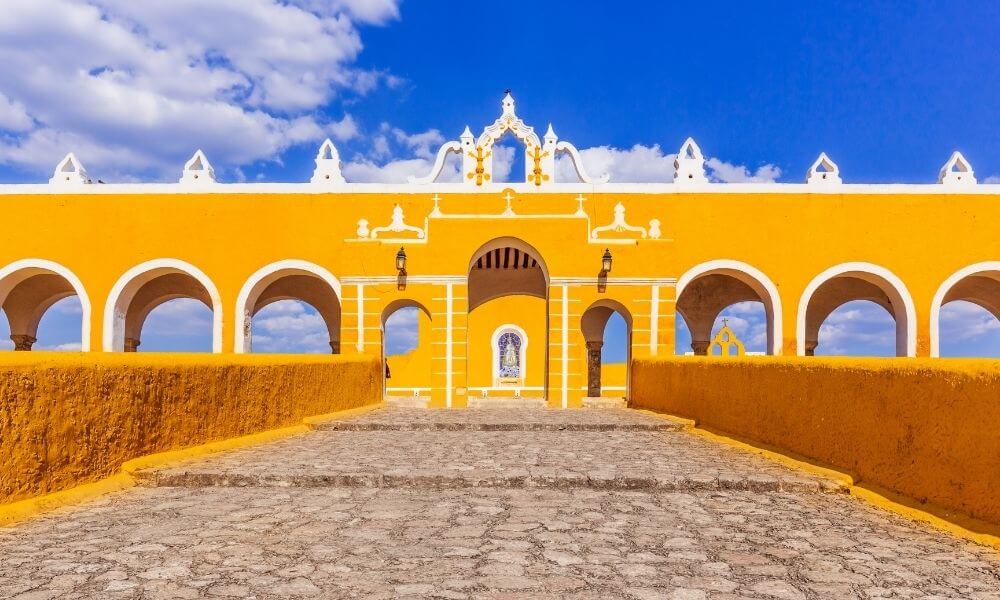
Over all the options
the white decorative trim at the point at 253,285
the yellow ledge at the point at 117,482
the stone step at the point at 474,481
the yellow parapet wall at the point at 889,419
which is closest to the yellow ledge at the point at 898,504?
the yellow parapet wall at the point at 889,419

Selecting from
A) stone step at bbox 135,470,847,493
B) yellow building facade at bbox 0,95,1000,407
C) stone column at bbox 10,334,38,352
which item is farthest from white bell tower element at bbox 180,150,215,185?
stone step at bbox 135,470,847,493

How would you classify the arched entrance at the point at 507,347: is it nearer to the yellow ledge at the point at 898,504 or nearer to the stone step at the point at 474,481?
the yellow ledge at the point at 898,504

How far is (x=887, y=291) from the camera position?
50.6 ft

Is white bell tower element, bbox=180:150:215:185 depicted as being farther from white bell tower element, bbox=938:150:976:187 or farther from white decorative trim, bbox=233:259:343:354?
white bell tower element, bbox=938:150:976:187

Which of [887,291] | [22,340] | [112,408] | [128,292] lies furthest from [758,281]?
[22,340]

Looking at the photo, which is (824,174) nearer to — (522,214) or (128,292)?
(522,214)

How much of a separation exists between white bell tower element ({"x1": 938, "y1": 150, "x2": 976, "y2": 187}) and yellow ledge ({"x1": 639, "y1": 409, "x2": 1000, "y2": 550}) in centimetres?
1161

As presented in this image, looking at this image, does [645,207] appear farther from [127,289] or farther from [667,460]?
[127,289]

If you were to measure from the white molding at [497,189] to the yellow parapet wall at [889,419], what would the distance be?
7742 millimetres

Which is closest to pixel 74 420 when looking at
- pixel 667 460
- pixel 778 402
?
pixel 667 460

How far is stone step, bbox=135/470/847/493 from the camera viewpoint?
5.17m

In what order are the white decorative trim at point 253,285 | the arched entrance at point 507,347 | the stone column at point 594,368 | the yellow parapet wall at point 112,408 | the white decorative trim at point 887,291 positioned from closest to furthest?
the yellow parapet wall at point 112,408 → the white decorative trim at point 887,291 → the white decorative trim at point 253,285 → the stone column at point 594,368 → the arched entrance at point 507,347

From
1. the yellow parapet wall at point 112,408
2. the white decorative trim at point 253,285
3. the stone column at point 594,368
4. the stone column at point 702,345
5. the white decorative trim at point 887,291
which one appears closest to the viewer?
the yellow parapet wall at point 112,408

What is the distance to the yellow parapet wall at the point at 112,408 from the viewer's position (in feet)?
14.1
